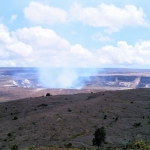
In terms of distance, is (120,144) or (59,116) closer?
(120,144)

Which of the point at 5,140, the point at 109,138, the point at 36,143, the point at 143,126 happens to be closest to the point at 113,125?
the point at 143,126

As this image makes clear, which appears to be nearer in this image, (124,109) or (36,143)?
(36,143)

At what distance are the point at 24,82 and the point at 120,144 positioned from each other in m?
153

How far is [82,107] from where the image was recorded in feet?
140

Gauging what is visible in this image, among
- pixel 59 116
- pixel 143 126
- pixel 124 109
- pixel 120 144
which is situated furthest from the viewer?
pixel 124 109

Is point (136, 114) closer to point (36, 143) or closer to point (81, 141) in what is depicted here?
point (81, 141)

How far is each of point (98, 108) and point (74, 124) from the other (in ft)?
32.1

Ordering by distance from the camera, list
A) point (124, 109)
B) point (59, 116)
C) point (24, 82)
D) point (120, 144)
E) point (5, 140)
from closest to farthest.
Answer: point (120, 144) → point (5, 140) → point (59, 116) → point (124, 109) → point (24, 82)

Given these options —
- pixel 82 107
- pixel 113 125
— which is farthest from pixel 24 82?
pixel 113 125

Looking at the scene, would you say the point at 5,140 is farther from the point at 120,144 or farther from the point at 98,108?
the point at 98,108

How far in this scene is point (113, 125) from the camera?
1278 inches

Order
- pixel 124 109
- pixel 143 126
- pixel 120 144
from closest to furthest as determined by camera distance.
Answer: pixel 120 144 < pixel 143 126 < pixel 124 109

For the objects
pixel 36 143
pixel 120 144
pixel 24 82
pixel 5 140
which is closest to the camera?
pixel 120 144

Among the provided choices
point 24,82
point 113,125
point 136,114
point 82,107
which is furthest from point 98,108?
point 24,82
